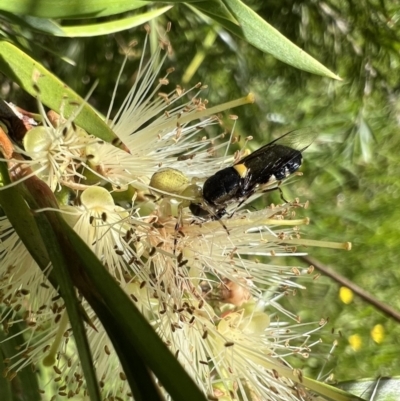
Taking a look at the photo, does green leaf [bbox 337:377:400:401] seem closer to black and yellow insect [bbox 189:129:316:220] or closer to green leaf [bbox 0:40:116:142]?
black and yellow insect [bbox 189:129:316:220]

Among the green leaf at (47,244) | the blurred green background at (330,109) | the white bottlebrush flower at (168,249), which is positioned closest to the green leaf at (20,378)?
the white bottlebrush flower at (168,249)

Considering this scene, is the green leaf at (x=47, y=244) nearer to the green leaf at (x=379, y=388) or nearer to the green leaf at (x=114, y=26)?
the green leaf at (x=114, y=26)

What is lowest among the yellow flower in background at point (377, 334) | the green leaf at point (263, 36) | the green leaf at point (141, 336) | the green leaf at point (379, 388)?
the green leaf at point (379, 388)

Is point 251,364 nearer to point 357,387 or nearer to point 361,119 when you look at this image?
point 357,387

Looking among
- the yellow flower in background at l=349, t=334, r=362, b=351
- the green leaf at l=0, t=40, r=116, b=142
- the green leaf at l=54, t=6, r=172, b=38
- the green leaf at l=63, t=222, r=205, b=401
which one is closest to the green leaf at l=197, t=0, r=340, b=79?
the green leaf at l=54, t=6, r=172, b=38

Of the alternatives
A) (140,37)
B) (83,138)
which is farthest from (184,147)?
(140,37)
